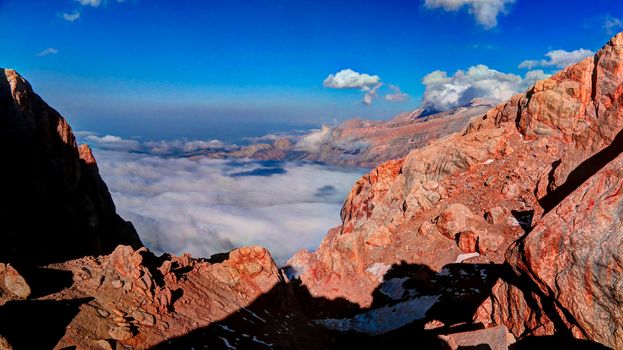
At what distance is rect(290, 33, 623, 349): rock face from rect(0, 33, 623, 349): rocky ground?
0.42 ft

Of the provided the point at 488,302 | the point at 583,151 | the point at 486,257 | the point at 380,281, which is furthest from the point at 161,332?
the point at 583,151

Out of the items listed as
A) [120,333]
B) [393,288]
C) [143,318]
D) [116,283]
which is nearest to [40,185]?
[116,283]

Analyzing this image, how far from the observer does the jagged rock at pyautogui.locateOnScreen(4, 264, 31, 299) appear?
63.7ft

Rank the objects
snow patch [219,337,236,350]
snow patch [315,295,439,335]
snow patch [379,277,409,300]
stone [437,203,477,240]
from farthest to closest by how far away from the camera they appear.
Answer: stone [437,203,477,240], snow patch [379,277,409,300], snow patch [315,295,439,335], snow patch [219,337,236,350]

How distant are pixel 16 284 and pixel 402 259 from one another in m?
47.0

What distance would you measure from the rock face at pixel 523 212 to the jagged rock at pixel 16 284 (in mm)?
26558

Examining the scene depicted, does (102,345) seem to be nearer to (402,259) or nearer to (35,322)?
(35,322)

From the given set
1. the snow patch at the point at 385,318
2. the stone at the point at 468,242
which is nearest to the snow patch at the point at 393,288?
the snow patch at the point at 385,318

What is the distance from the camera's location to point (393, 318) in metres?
41.3

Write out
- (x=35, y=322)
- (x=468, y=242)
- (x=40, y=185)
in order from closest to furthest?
(x=35, y=322) → (x=40, y=185) → (x=468, y=242)

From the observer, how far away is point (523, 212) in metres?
52.8

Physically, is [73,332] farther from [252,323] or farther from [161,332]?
[252,323]

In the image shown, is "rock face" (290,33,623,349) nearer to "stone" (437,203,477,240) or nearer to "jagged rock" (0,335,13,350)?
"stone" (437,203,477,240)

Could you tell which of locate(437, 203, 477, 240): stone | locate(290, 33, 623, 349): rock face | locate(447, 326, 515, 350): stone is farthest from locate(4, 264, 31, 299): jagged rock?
locate(437, 203, 477, 240): stone
